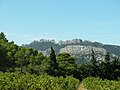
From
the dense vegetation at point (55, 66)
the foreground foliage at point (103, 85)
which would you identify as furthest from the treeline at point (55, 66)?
the foreground foliage at point (103, 85)

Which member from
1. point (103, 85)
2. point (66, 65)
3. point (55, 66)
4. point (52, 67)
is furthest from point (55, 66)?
point (103, 85)

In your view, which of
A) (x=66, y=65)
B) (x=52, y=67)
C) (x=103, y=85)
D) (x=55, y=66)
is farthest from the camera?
(x=66, y=65)

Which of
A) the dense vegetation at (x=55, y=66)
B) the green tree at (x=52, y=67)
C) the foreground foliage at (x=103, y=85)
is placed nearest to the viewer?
the foreground foliage at (x=103, y=85)

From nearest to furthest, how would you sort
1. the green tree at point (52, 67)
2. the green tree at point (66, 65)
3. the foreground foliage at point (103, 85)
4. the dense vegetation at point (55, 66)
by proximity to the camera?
1. the foreground foliage at point (103, 85)
2. the green tree at point (52, 67)
3. the dense vegetation at point (55, 66)
4. the green tree at point (66, 65)

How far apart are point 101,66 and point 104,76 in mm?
2494

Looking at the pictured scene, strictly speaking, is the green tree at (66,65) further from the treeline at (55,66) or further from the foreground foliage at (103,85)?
the foreground foliage at (103,85)

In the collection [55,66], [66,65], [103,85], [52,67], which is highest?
[103,85]

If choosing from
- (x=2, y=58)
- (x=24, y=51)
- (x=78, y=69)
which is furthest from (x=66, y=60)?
(x=2, y=58)

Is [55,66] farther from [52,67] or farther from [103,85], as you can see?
[103,85]

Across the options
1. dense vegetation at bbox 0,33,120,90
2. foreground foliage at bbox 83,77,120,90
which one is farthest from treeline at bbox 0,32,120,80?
foreground foliage at bbox 83,77,120,90

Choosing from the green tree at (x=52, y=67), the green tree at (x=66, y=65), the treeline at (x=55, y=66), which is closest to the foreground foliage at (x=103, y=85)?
the green tree at (x=52, y=67)

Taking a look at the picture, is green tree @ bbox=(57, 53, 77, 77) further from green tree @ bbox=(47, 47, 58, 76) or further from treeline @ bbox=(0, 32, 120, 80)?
green tree @ bbox=(47, 47, 58, 76)

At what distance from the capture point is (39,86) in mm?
31688

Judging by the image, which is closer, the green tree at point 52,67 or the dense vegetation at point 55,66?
Result: the green tree at point 52,67
